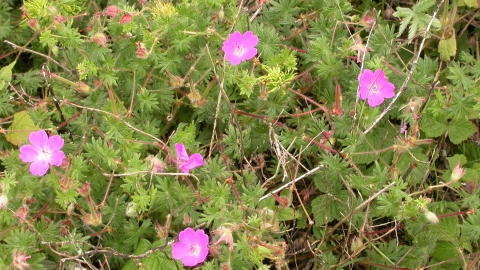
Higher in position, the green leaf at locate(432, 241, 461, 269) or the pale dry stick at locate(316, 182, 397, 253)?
the pale dry stick at locate(316, 182, 397, 253)

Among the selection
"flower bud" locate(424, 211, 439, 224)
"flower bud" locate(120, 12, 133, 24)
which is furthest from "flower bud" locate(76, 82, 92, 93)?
"flower bud" locate(424, 211, 439, 224)

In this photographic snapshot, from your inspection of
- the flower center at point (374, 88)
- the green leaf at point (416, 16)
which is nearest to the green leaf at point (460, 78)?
the green leaf at point (416, 16)

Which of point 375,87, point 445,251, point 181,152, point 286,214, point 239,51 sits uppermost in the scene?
point 239,51

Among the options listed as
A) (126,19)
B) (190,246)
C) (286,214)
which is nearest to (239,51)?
(126,19)

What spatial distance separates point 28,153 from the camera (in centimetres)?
237

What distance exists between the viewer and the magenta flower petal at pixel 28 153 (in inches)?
92.9

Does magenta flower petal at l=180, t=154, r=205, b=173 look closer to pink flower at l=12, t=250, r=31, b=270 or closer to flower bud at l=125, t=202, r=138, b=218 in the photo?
flower bud at l=125, t=202, r=138, b=218

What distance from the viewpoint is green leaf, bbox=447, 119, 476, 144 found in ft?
9.01

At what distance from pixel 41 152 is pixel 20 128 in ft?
1.17

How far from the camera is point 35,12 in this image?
2.64m

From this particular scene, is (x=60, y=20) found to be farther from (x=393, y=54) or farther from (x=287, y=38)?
(x=393, y=54)

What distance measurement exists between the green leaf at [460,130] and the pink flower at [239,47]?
1.03m

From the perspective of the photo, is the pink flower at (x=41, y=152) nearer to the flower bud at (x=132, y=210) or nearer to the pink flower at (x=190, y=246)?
the flower bud at (x=132, y=210)

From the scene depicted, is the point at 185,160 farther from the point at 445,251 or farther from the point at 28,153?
the point at 445,251
